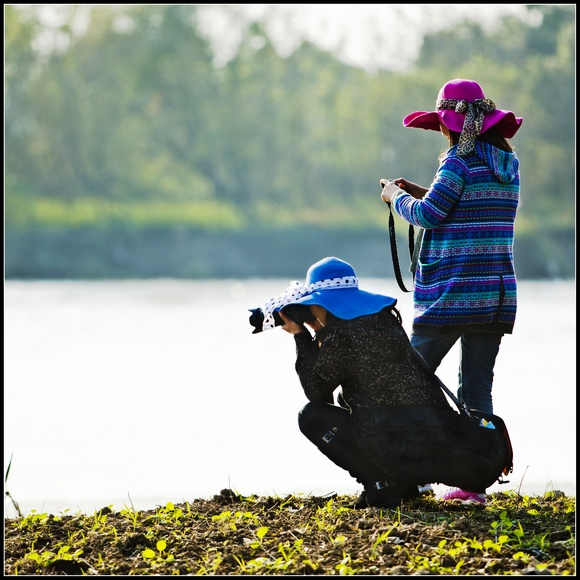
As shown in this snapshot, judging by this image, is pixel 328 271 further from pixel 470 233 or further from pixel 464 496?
pixel 464 496

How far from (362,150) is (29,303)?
20.2 m

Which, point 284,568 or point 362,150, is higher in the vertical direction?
point 362,150

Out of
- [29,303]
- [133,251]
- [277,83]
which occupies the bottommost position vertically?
[29,303]

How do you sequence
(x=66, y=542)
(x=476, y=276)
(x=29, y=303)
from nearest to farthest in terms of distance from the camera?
(x=66, y=542)
(x=476, y=276)
(x=29, y=303)

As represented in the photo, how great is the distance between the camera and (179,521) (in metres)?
3.57

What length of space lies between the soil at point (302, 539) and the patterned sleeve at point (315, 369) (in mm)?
446

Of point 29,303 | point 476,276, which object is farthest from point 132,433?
point 29,303

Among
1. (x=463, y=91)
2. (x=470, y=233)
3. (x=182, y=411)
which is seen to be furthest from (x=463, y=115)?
(x=182, y=411)

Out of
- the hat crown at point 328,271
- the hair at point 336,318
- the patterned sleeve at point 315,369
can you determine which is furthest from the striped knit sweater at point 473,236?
the patterned sleeve at point 315,369

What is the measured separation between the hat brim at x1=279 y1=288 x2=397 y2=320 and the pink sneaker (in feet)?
2.58

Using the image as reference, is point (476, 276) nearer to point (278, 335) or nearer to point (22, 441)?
point (22, 441)

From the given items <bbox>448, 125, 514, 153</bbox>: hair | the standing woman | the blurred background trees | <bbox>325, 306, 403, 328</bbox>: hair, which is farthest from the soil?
the blurred background trees

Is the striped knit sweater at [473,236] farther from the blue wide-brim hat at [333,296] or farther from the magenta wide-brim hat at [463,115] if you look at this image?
the blue wide-brim hat at [333,296]

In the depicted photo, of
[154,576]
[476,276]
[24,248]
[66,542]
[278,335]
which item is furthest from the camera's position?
[24,248]
